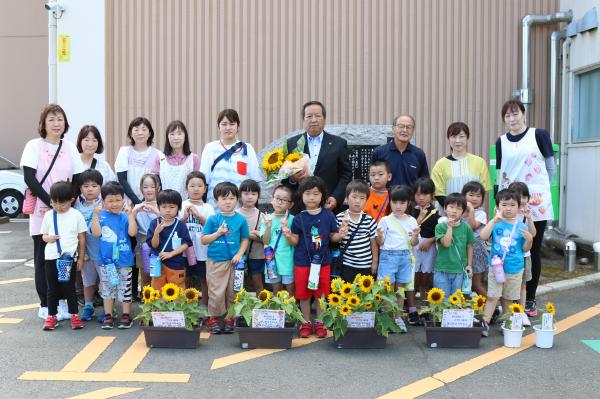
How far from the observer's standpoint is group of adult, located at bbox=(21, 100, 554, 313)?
5801 millimetres

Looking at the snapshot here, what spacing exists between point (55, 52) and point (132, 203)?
561 cm

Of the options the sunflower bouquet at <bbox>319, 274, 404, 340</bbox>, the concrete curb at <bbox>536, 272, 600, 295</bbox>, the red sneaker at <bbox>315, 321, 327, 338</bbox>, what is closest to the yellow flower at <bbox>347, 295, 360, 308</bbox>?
the sunflower bouquet at <bbox>319, 274, 404, 340</bbox>

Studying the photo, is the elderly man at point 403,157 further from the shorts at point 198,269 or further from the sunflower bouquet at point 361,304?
the shorts at point 198,269

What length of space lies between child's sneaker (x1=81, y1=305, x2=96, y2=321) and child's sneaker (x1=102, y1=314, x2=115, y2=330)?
257mm

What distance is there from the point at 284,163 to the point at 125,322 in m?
1.95

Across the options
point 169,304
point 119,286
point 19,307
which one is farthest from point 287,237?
point 19,307

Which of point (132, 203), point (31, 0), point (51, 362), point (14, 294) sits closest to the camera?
point (51, 362)

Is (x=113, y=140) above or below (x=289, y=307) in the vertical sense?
above

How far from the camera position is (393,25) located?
10.4 meters

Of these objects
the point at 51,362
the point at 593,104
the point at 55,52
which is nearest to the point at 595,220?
the point at 593,104

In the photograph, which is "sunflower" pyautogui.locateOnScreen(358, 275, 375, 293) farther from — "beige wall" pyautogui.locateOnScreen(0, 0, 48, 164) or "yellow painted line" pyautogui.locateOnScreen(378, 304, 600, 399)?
"beige wall" pyautogui.locateOnScreen(0, 0, 48, 164)

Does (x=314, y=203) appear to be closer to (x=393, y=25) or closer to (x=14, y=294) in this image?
(x=14, y=294)

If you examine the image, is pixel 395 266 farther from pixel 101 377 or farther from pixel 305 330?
pixel 101 377

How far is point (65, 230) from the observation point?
5516mm
